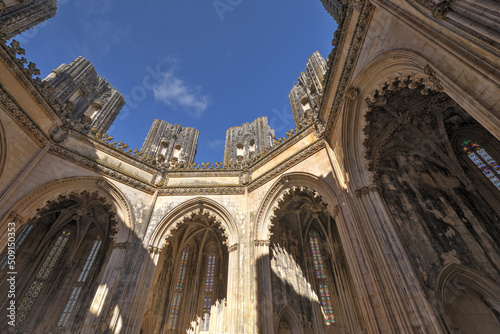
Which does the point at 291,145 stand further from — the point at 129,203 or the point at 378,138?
the point at 129,203

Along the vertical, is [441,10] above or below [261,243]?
above

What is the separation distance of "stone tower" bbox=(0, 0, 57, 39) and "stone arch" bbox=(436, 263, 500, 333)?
993 inches

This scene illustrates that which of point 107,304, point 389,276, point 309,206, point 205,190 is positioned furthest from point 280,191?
point 107,304

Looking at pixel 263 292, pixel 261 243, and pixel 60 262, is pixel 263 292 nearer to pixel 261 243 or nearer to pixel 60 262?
pixel 261 243

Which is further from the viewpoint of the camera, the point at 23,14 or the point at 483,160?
the point at 23,14

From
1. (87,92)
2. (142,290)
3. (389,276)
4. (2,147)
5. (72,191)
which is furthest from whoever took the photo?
(87,92)

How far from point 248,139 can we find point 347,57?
17527mm

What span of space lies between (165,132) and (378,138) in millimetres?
23110

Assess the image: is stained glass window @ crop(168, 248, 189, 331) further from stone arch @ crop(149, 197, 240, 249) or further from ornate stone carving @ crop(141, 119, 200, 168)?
ornate stone carving @ crop(141, 119, 200, 168)

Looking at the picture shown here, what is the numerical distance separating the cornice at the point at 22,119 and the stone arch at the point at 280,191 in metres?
10.4

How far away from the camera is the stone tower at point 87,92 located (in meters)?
19.7

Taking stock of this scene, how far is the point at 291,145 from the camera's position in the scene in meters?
12.2

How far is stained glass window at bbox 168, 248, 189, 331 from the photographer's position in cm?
1365

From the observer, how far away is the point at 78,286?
13.7 meters
